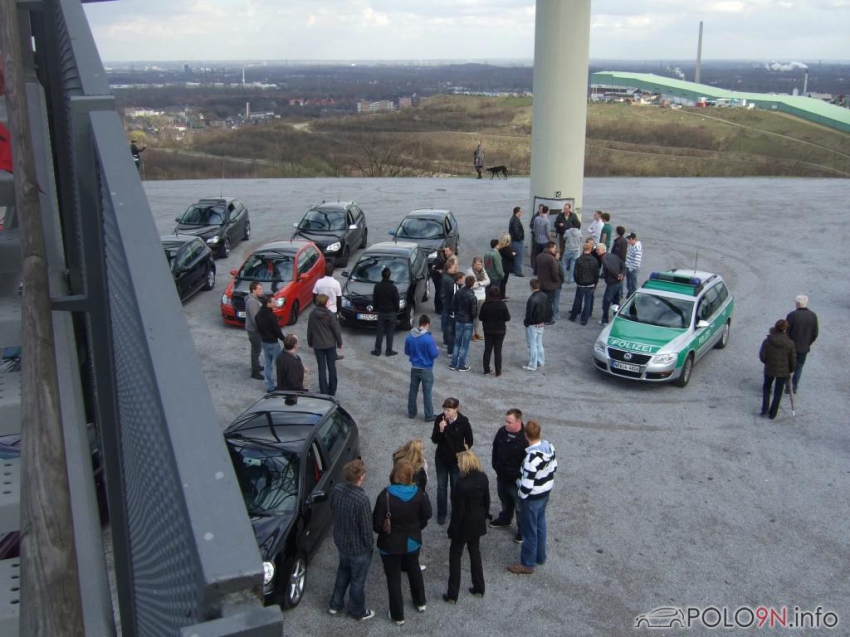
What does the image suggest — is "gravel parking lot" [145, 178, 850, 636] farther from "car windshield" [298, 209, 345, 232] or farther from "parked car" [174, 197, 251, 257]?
"car windshield" [298, 209, 345, 232]

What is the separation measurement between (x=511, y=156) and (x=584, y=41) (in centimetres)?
4866

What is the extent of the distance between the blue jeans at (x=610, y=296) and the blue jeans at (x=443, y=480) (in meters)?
8.33

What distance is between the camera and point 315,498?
8477 millimetres

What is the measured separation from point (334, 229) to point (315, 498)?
46.7 feet

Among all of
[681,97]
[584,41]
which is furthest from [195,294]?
[681,97]

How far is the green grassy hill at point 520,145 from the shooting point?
2254 inches

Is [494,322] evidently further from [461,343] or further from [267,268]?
[267,268]

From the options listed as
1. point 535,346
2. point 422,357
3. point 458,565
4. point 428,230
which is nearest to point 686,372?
point 535,346

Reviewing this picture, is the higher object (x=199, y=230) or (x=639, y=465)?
(x=199, y=230)

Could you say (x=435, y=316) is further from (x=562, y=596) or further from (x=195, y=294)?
(x=562, y=596)

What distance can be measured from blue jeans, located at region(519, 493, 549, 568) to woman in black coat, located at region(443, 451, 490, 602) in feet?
2.15

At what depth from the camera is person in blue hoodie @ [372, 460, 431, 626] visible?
7762 millimetres

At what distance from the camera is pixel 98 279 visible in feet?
11.2

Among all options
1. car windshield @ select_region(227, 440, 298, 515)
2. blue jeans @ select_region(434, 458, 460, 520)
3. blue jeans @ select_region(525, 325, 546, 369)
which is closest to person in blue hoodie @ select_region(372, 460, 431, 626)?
car windshield @ select_region(227, 440, 298, 515)
